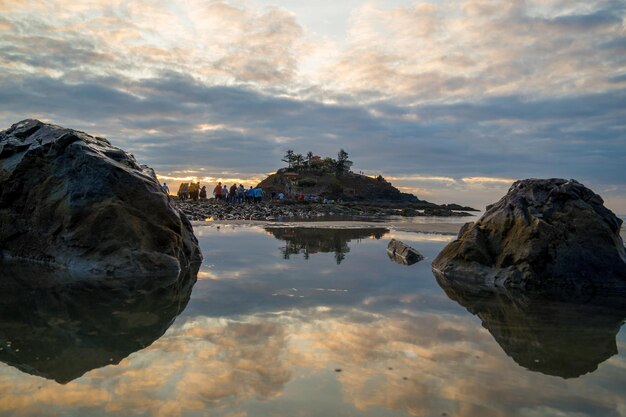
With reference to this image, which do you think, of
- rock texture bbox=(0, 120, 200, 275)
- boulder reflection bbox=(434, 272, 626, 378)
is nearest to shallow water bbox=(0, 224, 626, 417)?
boulder reflection bbox=(434, 272, 626, 378)

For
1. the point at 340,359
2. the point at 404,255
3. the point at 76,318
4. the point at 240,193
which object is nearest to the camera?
the point at 340,359

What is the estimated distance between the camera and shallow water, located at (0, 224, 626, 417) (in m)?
3.71

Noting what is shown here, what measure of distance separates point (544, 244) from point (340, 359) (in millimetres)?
6658

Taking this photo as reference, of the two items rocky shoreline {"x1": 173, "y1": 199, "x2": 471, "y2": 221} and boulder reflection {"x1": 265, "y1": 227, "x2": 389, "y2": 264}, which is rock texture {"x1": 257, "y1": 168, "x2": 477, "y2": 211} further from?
boulder reflection {"x1": 265, "y1": 227, "x2": 389, "y2": 264}

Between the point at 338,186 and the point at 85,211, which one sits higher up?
the point at 338,186

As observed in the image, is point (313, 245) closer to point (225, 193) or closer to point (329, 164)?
point (225, 193)

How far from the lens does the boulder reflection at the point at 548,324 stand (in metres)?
4.96

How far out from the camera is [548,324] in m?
6.45

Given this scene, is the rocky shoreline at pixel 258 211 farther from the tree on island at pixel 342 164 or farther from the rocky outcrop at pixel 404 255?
the tree on island at pixel 342 164

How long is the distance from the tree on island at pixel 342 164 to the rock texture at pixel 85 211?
10674 centimetres

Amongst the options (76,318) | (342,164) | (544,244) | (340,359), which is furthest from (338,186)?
(340,359)

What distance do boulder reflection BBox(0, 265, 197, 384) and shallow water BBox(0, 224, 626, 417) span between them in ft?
0.16

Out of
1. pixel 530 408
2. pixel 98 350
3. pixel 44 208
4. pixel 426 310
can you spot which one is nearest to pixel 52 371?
pixel 98 350

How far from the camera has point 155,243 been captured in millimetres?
9922
